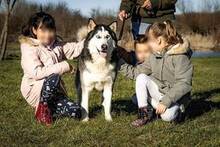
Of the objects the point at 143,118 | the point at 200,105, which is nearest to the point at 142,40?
the point at 143,118

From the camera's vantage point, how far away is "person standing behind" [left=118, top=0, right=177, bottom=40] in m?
6.33

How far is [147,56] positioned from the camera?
6207 millimetres

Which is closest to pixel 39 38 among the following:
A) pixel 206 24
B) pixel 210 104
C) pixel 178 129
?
pixel 178 129

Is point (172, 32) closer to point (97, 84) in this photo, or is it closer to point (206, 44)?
point (97, 84)

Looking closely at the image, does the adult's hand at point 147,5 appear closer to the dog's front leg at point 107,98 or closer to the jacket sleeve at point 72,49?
the jacket sleeve at point 72,49

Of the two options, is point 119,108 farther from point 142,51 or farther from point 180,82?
point 180,82

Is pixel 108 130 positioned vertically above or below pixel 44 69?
below

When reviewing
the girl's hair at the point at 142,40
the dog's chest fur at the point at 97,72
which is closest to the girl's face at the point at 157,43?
the girl's hair at the point at 142,40

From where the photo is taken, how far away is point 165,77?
5609 mm

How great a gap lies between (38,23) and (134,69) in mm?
1364

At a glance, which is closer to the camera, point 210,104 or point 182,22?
point 210,104

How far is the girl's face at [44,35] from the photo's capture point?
5809mm

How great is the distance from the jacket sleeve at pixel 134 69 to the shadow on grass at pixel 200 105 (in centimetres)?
93

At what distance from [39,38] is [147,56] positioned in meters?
1.47
